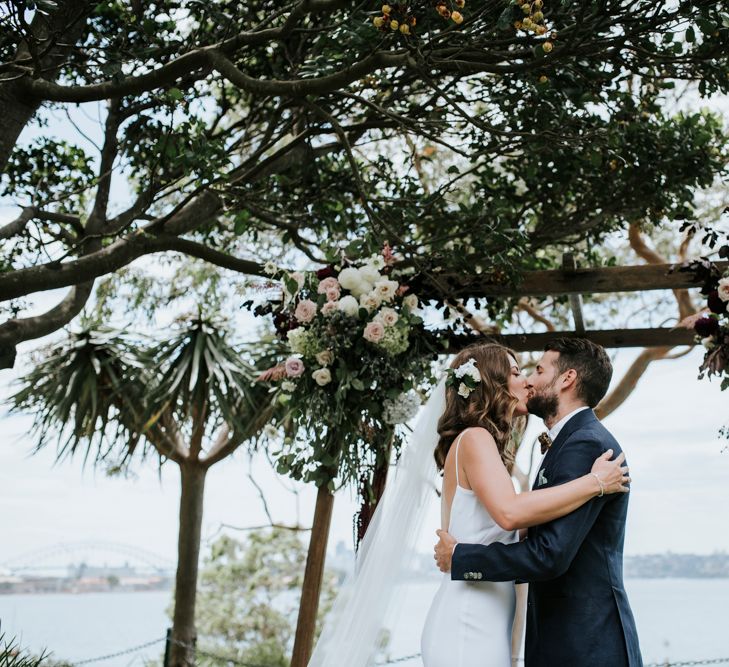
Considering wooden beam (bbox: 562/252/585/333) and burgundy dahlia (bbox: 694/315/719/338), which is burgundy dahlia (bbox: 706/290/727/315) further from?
wooden beam (bbox: 562/252/585/333)

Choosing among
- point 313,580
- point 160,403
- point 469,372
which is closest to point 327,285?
point 469,372

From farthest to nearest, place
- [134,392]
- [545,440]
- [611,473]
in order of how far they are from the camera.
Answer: [134,392]
[545,440]
[611,473]

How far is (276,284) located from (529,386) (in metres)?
1.75

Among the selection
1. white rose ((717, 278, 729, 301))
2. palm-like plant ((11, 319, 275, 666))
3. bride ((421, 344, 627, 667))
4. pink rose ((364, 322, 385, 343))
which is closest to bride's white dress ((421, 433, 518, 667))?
bride ((421, 344, 627, 667))

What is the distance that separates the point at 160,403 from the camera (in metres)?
6.80

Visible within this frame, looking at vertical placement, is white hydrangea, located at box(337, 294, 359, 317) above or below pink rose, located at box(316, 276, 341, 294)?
below

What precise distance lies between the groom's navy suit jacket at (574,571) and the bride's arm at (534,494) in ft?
0.14

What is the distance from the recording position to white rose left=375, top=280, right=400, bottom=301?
13.3 feet

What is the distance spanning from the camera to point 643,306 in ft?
30.5

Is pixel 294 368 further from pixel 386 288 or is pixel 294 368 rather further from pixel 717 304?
pixel 717 304

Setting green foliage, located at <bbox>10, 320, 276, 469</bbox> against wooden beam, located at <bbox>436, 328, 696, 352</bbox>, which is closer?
wooden beam, located at <bbox>436, 328, 696, 352</bbox>

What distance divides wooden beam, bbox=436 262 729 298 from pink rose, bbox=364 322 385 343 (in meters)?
→ 0.66

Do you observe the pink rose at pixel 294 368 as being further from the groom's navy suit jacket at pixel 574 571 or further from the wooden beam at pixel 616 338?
the groom's navy suit jacket at pixel 574 571

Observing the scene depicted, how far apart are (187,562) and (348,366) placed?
13.2ft
